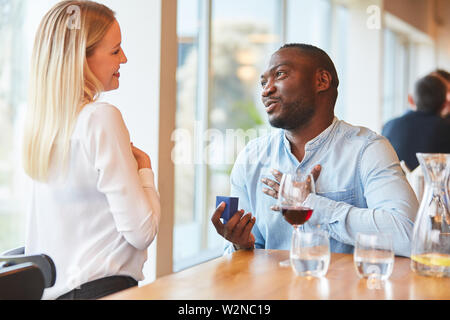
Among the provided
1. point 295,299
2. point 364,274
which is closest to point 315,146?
point 364,274

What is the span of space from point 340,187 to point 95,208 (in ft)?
2.97

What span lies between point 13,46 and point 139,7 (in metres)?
0.69

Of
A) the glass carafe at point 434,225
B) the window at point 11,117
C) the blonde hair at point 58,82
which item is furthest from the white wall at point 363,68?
the blonde hair at point 58,82

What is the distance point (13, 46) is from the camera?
2.95 metres

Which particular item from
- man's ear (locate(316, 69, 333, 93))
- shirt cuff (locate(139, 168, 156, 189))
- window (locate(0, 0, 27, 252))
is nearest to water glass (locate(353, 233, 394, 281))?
shirt cuff (locate(139, 168, 156, 189))

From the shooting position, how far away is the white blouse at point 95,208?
1502 millimetres

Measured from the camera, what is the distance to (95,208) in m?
1.57

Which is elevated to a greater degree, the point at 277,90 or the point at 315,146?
the point at 277,90

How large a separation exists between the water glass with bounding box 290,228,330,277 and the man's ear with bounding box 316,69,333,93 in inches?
36.6

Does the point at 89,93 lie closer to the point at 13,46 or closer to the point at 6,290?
the point at 6,290

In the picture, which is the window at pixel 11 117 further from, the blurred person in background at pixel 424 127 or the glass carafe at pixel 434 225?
the blurred person in background at pixel 424 127

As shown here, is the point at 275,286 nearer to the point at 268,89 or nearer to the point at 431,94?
the point at 268,89

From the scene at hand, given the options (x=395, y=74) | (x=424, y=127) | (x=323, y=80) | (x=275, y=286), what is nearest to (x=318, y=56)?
(x=323, y=80)

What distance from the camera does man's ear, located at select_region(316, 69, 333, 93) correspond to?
2.17m
